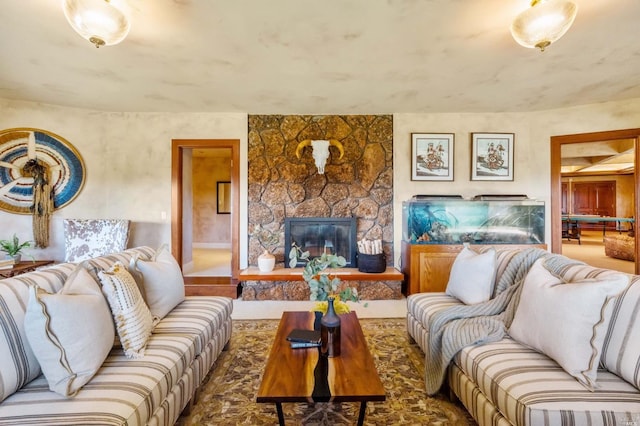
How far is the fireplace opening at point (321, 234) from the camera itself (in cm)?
424

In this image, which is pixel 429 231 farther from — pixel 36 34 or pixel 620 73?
pixel 36 34

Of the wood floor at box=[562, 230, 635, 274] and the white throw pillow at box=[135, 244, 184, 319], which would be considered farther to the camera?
the wood floor at box=[562, 230, 635, 274]

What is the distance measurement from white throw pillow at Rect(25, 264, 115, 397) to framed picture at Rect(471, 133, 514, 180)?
4.49 meters

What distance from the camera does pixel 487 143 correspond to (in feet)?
14.0

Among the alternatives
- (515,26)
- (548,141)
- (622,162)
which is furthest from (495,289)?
(622,162)

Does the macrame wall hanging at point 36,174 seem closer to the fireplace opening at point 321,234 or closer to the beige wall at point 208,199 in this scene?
the fireplace opening at point 321,234

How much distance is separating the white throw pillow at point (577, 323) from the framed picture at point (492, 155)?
3.11 metres

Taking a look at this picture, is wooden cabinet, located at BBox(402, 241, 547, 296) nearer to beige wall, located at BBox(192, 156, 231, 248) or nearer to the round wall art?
the round wall art

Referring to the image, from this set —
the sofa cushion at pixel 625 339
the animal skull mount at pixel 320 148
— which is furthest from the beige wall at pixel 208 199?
the sofa cushion at pixel 625 339

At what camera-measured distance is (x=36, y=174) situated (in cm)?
378

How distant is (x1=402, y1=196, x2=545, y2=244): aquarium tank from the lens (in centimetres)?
388

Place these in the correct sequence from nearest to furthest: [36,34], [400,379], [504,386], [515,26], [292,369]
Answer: [504,386], [292,369], [515,26], [400,379], [36,34]

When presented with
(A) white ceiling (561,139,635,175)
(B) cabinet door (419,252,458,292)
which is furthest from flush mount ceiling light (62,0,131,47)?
(A) white ceiling (561,139,635,175)

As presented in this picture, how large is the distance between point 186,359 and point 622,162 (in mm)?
12765
